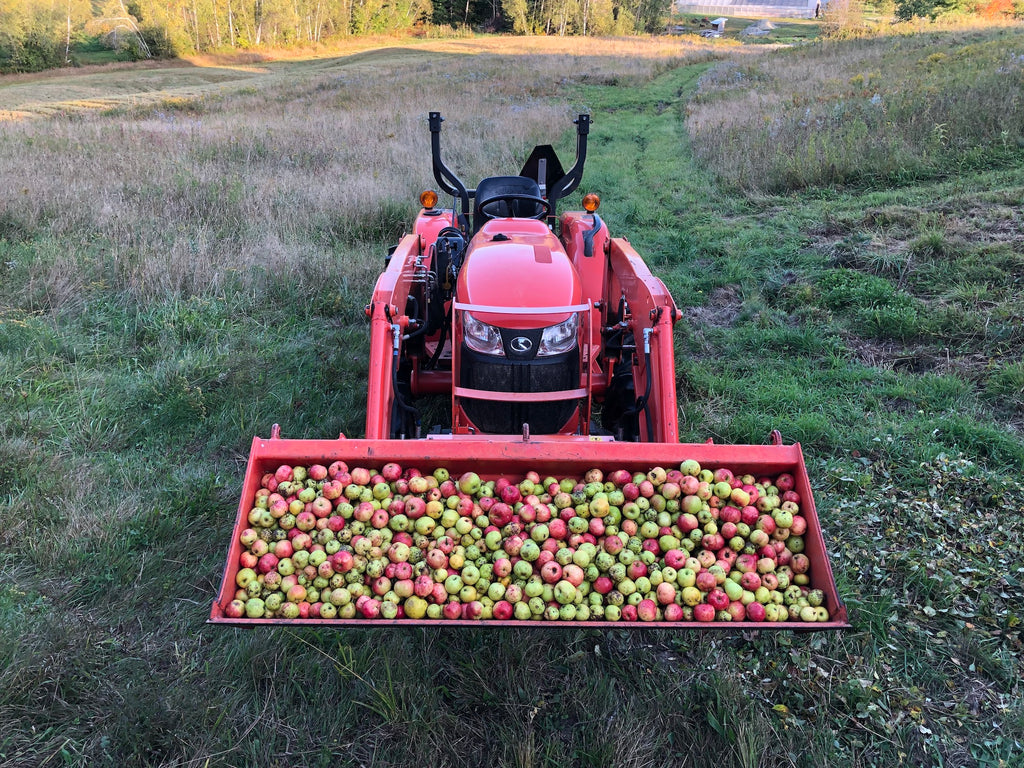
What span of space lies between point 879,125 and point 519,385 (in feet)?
29.5

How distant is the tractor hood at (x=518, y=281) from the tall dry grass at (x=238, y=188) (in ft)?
10.2

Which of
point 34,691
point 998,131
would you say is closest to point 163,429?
point 34,691

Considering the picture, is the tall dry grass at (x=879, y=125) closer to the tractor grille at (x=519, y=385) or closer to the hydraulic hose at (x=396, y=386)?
the tractor grille at (x=519, y=385)

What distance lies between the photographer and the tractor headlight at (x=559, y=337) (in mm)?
3203

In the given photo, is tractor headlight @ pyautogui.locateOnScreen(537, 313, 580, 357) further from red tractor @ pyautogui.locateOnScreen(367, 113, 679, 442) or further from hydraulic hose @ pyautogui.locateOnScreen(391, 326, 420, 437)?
hydraulic hose @ pyautogui.locateOnScreen(391, 326, 420, 437)

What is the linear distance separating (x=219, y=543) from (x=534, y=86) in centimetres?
2040

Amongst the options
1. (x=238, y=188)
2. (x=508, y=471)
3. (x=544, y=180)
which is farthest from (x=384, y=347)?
(x=238, y=188)

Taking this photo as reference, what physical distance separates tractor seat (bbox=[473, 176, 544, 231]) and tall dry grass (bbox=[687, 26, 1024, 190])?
5.76 m

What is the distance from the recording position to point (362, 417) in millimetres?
4328

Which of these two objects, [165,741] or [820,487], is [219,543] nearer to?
[165,741]

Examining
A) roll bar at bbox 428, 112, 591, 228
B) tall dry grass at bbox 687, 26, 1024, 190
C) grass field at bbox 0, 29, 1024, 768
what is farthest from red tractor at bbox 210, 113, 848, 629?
tall dry grass at bbox 687, 26, 1024, 190

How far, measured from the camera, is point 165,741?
2283mm

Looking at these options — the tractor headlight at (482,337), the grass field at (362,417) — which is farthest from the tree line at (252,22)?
the tractor headlight at (482,337)

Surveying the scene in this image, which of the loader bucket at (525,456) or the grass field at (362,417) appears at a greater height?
the loader bucket at (525,456)
